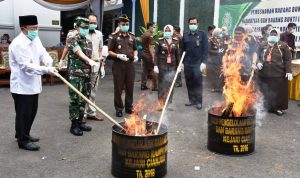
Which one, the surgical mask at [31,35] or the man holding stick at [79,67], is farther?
the man holding stick at [79,67]

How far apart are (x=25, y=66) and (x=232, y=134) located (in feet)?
10.0


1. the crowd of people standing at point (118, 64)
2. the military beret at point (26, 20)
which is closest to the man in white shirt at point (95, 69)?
the crowd of people standing at point (118, 64)

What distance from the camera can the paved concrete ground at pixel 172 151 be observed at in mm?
4871

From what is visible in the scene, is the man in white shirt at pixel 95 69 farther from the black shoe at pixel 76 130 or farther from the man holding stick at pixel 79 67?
the man holding stick at pixel 79 67

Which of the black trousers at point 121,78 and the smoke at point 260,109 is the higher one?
the black trousers at point 121,78

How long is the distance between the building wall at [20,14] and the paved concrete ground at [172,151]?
7047 millimetres

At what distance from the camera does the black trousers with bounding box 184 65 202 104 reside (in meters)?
8.87

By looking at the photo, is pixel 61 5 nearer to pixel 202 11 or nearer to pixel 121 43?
pixel 121 43

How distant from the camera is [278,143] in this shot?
627cm

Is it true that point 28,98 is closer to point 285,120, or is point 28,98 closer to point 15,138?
point 15,138

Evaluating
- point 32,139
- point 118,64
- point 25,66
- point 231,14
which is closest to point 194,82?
point 118,64

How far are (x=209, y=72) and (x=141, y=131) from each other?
7378 millimetres

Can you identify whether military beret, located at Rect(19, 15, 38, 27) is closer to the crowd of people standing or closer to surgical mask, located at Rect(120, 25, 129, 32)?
the crowd of people standing

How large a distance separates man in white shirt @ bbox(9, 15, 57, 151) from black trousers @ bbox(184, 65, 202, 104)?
4.06 meters
